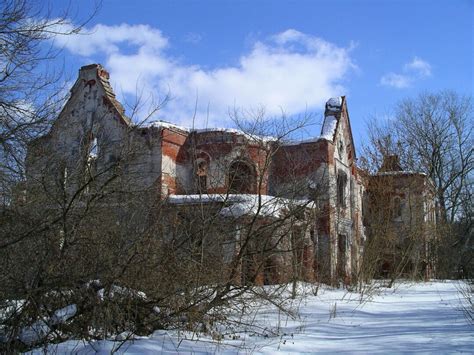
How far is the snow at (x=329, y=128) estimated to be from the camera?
24266 mm

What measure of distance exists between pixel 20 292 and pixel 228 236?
4.18 meters

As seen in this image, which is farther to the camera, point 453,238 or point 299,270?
point 453,238

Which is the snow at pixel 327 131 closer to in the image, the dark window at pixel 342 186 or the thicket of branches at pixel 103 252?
the dark window at pixel 342 186

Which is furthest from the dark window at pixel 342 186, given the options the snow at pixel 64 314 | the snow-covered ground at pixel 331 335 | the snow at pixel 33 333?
the snow at pixel 33 333

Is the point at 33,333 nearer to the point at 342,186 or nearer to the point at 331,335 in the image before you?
the point at 331,335

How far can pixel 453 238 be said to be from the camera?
3516 cm

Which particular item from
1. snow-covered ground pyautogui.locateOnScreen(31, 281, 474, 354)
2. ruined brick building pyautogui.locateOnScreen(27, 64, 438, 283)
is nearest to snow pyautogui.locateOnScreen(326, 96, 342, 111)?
ruined brick building pyautogui.locateOnScreen(27, 64, 438, 283)

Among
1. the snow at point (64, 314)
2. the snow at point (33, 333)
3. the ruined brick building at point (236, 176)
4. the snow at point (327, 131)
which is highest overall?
the snow at point (327, 131)

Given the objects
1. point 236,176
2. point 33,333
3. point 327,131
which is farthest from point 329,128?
point 33,333

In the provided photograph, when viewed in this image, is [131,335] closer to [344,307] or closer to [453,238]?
[344,307]

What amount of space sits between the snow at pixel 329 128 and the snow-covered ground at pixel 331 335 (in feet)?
36.1

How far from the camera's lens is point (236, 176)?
1534cm

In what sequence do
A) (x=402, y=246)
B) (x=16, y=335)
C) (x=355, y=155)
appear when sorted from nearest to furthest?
(x=16, y=335), (x=402, y=246), (x=355, y=155)

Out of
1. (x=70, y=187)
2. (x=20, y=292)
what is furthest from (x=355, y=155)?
(x=20, y=292)
